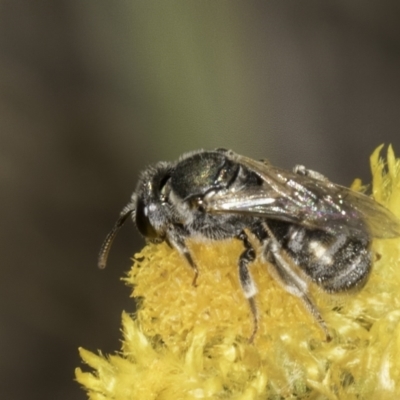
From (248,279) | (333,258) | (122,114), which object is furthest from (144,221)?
(122,114)

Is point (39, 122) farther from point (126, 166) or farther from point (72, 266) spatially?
point (72, 266)

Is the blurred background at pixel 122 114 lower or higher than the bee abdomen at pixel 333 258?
higher

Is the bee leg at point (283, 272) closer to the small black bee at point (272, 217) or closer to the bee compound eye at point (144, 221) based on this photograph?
the small black bee at point (272, 217)

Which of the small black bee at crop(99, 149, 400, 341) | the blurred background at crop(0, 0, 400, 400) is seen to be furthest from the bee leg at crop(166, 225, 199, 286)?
the blurred background at crop(0, 0, 400, 400)

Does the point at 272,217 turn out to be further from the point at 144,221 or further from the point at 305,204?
the point at 144,221

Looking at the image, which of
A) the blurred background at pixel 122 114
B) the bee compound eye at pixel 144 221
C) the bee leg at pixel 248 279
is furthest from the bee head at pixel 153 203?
the blurred background at pixel 122 114

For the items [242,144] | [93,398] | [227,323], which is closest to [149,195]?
[227,323]
